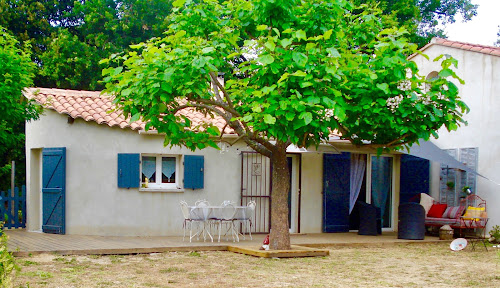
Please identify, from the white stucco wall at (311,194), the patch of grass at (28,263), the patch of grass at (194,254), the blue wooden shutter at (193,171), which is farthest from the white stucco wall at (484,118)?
the patch of grass at (28,263)

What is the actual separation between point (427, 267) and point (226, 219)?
4027mm

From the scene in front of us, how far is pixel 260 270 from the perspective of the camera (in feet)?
31.8

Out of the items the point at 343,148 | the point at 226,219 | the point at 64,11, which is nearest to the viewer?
the point at 226,219

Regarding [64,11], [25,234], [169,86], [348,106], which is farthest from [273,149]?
[64,11]

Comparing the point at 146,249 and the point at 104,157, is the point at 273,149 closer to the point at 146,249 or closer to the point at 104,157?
the point at 146,249

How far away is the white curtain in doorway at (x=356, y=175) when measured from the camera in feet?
50.9

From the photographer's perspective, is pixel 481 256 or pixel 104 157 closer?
pixel 481 256

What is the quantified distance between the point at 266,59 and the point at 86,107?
20.9 ft

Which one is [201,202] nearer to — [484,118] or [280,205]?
[280,205]

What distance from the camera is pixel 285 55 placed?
30.4 ft

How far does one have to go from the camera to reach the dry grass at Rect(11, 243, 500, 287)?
339 inches

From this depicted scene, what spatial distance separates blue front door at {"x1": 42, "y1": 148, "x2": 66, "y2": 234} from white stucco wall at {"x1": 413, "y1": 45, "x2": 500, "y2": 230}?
29.7 ft

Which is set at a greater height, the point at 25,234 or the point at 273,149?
the point at 273,149

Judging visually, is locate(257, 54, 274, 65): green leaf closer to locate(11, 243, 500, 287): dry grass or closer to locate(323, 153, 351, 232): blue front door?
locate(11, 243, 500, 287): dry grass
